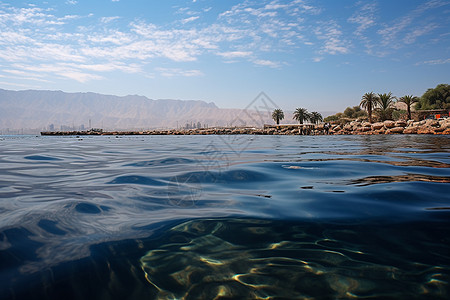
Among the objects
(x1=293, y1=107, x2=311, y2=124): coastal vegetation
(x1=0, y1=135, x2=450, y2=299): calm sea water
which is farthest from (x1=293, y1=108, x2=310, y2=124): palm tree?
(x1=0, y1=135, x2=450, y2=299): calm sea water

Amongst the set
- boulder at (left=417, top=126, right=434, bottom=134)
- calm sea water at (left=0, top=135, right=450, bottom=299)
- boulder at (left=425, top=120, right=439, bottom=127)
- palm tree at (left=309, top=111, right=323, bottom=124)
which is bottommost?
calm sea water at (left=0, top=135, right=450, bottom=299)

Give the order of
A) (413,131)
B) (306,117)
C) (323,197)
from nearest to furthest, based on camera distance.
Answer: (323,197), (413,131), (306,117)

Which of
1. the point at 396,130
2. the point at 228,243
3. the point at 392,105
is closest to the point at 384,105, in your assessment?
the point at 392,105

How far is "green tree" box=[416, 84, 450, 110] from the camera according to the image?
174 ft

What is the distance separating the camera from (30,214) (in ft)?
7.37

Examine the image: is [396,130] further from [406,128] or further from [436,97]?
[436,97]

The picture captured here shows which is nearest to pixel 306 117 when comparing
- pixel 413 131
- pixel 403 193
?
pixel 413 131

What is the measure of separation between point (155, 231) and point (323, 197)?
1730 mm

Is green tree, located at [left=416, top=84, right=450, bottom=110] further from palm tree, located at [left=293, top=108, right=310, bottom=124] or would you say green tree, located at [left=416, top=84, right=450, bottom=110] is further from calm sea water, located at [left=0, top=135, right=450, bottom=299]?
calm sea water, located at [left=0, top=135, right=450, bottom=299]

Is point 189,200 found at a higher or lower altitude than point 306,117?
lower

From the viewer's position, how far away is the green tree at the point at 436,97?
2093 inches

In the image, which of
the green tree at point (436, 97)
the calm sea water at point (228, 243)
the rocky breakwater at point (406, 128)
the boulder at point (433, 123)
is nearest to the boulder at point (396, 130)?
the rocky breakwater at point (406, 128)

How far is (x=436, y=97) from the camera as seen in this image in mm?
54969

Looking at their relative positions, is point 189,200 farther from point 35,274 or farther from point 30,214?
point 35,274
